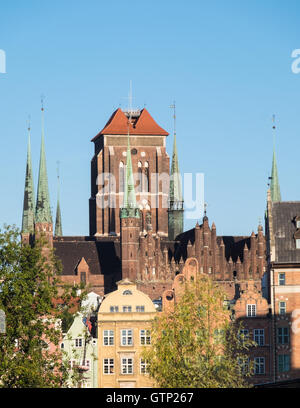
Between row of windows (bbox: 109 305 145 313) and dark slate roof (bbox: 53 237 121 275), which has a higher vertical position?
dark slate roof (bbox: 53 237 121 275)

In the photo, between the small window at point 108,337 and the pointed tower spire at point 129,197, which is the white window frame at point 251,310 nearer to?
the small window at point 108,337

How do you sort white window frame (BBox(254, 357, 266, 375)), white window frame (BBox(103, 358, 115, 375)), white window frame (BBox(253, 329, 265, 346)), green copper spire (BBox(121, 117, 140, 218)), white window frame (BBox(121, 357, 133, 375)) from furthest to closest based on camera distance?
green copper spire (BBox(121, 117, 140, 218)) < white window frame (BBox(103, 358, 115, 375)) < white window frame (BBox(121, 357, 133, 375)) < white window frame (BBox(253, 329, 265, 346)) < white window frame (BBox(254, 357, 266, 375))

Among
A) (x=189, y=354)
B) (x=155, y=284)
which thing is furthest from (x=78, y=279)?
(x=189, y=354)

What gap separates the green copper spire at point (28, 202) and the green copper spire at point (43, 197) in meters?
2.36

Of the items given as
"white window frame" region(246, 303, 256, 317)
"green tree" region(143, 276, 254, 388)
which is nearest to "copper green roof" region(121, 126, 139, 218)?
"white window frame" region(246, 303, 256, 317)

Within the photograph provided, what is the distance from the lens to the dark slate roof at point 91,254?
611 feet

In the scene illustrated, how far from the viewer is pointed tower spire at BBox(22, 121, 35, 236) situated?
189087 mm

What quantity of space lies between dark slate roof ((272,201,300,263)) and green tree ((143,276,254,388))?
15361mm

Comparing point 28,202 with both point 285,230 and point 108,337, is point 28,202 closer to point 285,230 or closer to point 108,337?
point 108,337

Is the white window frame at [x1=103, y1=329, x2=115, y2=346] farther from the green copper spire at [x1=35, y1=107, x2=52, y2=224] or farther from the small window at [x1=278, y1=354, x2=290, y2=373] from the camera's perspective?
the green copper spire at [x1=35, y1=107, x2=52, y2=224]

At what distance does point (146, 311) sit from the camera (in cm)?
11725

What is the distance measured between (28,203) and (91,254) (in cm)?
1155

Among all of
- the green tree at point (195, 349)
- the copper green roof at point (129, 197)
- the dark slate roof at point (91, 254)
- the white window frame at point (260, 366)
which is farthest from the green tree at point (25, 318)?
the dark slate roof at point (91, 254)

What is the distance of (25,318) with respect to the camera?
7938cm
